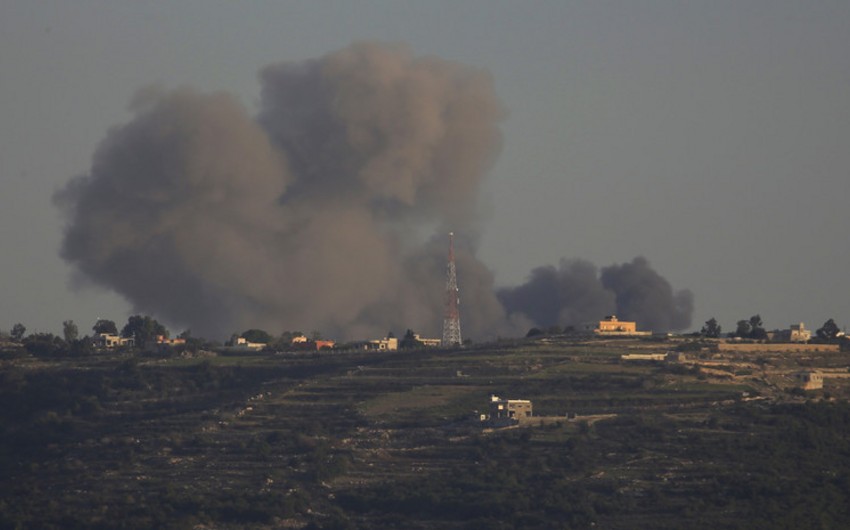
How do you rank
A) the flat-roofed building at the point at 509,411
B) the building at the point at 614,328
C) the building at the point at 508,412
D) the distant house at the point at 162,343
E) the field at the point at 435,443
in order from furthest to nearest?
the distant house at the point at 162,343
the building at the point at 614,328
the flat-roofed building at the point at 509,411
the building at the point at 508,412
the field at the point at 435,443

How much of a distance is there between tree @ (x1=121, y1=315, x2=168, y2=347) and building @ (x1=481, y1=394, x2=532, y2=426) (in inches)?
1312

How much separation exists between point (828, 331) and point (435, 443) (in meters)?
30.2

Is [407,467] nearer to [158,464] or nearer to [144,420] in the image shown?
[158,464]

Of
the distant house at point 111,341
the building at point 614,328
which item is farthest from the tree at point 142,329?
the building at point 614,328

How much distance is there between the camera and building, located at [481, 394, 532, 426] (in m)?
92.4

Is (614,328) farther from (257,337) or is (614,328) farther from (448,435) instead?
(448,435)

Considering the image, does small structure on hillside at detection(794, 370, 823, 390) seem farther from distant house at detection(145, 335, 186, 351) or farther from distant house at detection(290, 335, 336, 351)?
distant house at detection(145, 335, 186, 351)

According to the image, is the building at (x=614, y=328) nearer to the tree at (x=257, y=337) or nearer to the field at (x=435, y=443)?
the field at (x=435, y=443)

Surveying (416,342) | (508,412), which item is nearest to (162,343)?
(416,342)

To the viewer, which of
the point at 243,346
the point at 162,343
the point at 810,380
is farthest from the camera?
the point at 162,343

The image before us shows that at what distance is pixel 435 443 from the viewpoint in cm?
9138

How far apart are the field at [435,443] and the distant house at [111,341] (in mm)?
12798

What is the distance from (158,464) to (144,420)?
8664 millimetres

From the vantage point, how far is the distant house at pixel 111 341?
123 metres
